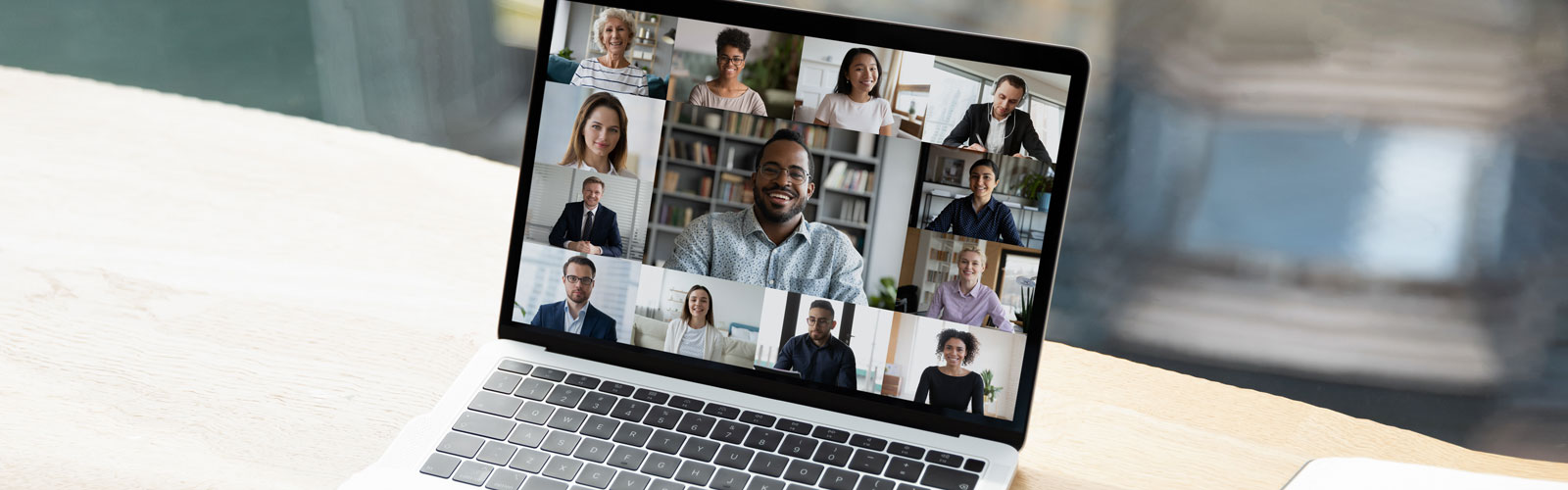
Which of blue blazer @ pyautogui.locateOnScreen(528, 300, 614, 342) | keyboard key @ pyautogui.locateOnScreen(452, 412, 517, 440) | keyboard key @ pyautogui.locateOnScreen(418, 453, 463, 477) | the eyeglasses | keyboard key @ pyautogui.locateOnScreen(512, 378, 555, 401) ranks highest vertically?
the eyeglasses

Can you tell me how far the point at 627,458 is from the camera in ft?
2.05

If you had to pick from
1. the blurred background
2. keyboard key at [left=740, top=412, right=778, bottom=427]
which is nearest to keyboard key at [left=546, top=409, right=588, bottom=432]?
keyboard key at [left=740, top=412, right=778, bottom=427]

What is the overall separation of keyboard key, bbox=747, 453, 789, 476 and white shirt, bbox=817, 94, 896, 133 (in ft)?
0.71

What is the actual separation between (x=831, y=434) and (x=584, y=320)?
20 cm

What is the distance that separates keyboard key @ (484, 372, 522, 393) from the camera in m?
0.69

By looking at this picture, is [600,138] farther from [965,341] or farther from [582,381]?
[965,341]

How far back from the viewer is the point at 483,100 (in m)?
2.76

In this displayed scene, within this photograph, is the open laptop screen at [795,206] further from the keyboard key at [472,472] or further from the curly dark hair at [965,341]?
the keyboard key at [472,472]

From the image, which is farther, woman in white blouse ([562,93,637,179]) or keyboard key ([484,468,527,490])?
woman in white blouse ([562,93,637,179])

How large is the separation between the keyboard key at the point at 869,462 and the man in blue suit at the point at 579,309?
0.20m

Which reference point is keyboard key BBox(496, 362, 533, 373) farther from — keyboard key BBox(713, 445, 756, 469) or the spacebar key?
the spacebar key

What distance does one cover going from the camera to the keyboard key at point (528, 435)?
0.64 meters

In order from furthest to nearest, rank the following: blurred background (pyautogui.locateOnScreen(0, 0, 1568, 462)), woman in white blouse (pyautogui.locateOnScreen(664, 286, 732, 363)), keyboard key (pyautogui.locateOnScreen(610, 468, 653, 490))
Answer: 1. blurred background (pyautogui.locateOnScreen(0, 0, 1568, 462))
2. woman in white blouse (pyautogui.locateOnScreen(664, 286, 732, 363))
3. keyboard key (pyautogui.locateOnScreen(610, 468, 653, 490))

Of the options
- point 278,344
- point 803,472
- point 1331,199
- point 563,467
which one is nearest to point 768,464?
point 803,472
